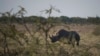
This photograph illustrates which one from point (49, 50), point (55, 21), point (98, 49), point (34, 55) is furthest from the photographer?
point (98, 49)

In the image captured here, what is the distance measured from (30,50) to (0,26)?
163 cm

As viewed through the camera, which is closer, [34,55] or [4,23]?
[34,55]

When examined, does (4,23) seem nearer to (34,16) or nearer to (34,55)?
(34,16)

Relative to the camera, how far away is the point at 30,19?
952 cm

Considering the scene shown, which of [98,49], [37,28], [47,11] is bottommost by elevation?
[98,49]

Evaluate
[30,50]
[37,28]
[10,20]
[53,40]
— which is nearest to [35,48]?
[30,50]

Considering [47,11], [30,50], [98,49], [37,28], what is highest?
[47,11]

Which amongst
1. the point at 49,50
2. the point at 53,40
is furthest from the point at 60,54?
the point at 53,40

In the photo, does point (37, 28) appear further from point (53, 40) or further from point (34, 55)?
point (53, 40)

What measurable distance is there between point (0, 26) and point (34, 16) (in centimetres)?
137

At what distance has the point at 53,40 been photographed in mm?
14484

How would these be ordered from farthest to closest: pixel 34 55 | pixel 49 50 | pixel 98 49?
pixel 98 49
pixel 49 50
pixel 34 55

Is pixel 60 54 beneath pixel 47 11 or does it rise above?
beneath

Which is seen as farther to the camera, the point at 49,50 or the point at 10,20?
the point at 49,50
